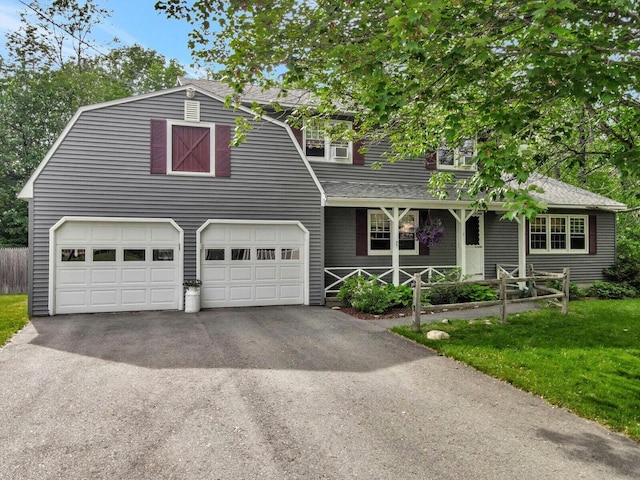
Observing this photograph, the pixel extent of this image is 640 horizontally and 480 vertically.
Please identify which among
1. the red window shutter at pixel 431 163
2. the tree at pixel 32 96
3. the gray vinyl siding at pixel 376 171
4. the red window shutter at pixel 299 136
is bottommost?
the gray vinyl siding at pixel 376 171

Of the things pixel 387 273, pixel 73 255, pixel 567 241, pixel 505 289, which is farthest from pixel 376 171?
pixel 73 255

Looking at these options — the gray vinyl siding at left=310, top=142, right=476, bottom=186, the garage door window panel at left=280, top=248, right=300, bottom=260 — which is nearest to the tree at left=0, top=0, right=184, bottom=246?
the gray vinyl siding at left=310, top=142, right=476, bottom=186

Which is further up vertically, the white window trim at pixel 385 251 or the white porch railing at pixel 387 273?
the white window trim at pixel 385 251

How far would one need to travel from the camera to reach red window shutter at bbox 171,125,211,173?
10.0 m

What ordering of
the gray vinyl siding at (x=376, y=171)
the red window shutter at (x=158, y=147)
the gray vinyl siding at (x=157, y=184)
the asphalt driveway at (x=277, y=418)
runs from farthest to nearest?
the gray vinyl siding at (x=376, y=171)
the red window shutter at (x=158, y=147)
the gray vinyl siding at (x=157, y=184)
the asphalt driveway at (x=277, y=418)

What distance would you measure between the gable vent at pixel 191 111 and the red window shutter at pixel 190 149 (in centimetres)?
23

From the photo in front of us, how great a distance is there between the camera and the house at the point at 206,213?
9.28 metres

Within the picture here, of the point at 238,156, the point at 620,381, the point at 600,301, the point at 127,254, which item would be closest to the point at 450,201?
the point at 600,301

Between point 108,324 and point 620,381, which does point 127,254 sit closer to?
point 108,324

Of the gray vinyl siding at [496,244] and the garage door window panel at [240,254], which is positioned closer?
the garage door window panel at [240,254]

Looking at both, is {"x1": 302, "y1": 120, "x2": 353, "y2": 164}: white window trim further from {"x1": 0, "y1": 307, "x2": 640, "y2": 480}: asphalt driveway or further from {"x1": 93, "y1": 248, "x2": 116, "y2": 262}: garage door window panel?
{"x1": 0, "y1": 307, "x2": 640, "y2": 480}: asphalt driveway

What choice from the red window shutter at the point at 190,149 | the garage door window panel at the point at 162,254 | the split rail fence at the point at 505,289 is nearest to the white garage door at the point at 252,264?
the garage door window panel at the point at 162,254

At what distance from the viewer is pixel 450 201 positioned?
1164cm

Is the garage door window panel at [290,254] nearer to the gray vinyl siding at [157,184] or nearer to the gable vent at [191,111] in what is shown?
the gray vinyl siding at [157,184]
